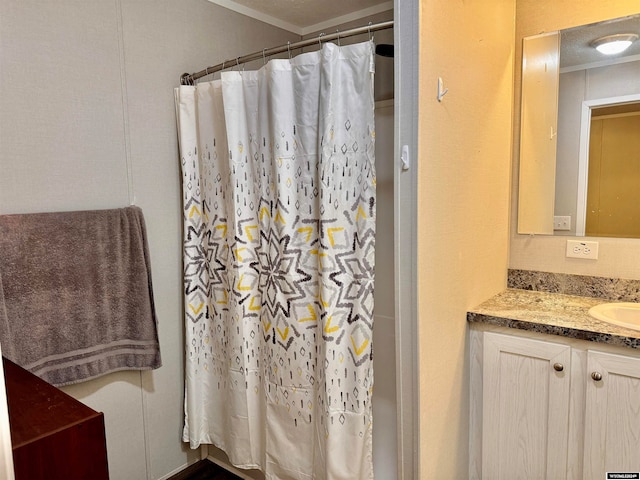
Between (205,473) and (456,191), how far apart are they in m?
1.80

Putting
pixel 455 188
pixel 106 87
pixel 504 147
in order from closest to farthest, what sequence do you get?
1. pixel 455 188
2. pixel 106 87
3. pixel 504 147

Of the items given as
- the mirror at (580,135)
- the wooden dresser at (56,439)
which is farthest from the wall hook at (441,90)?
the wooden dresser at (56,439)

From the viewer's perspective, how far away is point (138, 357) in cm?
186

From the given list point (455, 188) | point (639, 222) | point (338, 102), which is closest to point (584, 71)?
point (639, 222)

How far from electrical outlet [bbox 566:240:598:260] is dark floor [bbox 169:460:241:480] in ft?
6.23

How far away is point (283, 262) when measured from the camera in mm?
1712

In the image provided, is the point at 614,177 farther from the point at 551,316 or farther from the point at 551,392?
the point at 551,392

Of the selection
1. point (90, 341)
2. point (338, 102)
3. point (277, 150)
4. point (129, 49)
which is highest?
point (129, 49)

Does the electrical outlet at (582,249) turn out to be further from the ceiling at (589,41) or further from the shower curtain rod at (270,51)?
the shower curtain rod at (270,51)

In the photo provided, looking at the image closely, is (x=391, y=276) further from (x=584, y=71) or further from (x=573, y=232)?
(x=584, y=71)

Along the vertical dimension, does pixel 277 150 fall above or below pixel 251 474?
above

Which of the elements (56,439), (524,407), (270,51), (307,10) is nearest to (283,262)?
(270,51)

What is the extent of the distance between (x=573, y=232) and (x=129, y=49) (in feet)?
6.87

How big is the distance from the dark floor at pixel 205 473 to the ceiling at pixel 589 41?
247 cm
